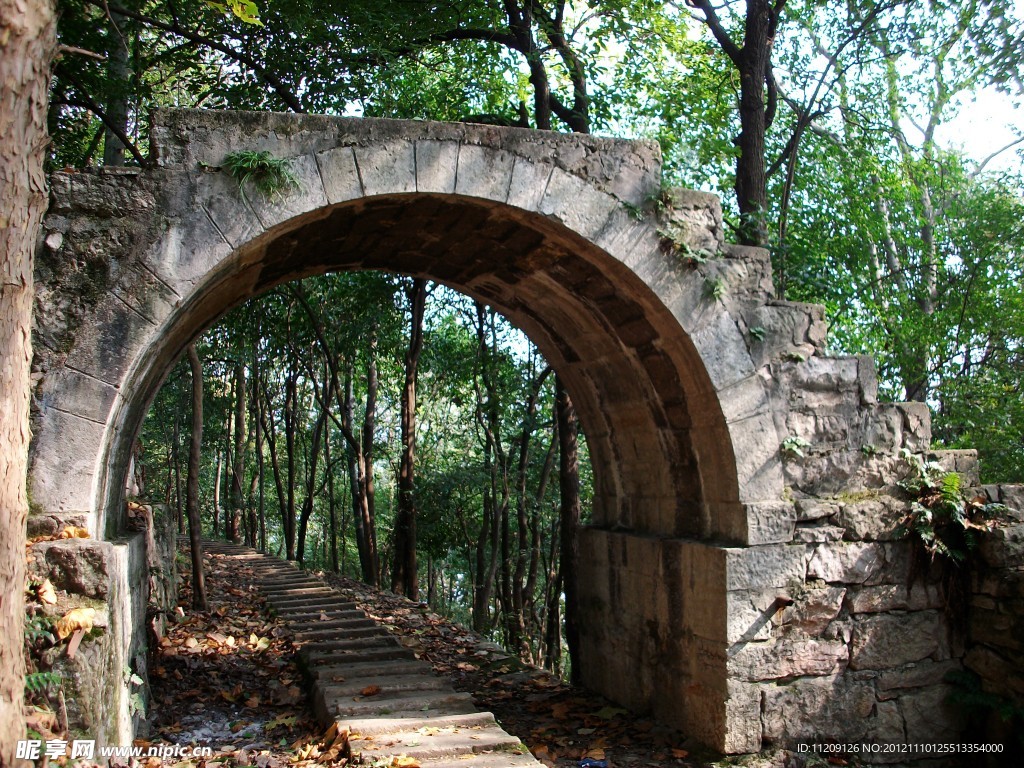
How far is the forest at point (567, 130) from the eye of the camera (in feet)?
28.7

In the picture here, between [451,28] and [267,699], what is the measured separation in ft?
24.4

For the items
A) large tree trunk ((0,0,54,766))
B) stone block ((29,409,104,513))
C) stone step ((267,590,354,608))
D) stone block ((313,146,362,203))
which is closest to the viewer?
large tree trunk ((0,0,54,766))

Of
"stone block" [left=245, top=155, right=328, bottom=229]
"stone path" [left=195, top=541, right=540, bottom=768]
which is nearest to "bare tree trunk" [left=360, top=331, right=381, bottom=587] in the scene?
"stone path" [left=195, top=541, right=540, bottom=768]

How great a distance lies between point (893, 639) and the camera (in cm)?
554

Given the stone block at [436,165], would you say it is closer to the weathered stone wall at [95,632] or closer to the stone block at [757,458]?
the stone block at [757,458]

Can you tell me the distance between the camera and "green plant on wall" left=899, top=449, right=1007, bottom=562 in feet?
18.2

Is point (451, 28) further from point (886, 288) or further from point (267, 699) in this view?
point (886, 288)

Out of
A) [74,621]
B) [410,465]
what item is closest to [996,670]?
[74,621]

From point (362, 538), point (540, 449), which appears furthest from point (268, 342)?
point (540, 449)

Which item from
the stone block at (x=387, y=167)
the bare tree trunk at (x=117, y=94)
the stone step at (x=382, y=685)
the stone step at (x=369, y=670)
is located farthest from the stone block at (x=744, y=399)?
the bare tree trunk at (x=117, y=94)

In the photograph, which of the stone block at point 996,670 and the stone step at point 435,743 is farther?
the stone block at point 996,670

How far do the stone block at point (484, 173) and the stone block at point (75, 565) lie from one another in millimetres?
2847

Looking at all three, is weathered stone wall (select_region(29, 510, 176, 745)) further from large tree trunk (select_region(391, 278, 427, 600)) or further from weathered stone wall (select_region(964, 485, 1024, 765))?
large tree trunk (select_region(391, 278, 427, 600))

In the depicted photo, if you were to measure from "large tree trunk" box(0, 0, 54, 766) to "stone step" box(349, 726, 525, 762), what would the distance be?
1.97 meters
